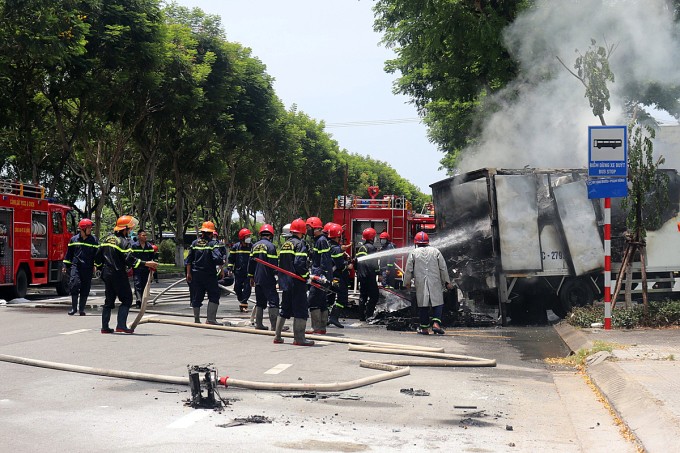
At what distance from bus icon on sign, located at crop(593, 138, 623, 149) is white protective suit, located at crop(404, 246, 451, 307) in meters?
3.03

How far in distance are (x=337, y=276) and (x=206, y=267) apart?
241 centimetres

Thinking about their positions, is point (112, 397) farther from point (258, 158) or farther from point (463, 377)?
point (258, 158)

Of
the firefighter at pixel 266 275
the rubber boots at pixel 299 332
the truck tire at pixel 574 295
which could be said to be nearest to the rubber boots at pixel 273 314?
the firefighter at pixel 266 275

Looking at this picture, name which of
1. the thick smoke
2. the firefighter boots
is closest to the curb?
the firefighter boots

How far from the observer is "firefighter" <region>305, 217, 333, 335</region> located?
1345 centimetres

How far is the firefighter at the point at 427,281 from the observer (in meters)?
14.5

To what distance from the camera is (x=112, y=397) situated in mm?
7691

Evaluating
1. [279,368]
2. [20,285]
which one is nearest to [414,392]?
[279,368]

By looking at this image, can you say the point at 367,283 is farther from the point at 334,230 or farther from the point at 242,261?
the point at 242,261

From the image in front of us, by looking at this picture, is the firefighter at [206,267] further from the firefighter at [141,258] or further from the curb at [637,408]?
the curb at [637,408]

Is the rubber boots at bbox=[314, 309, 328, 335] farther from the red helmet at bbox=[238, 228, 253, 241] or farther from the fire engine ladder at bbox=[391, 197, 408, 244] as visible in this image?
the fire engine ladder at bbox=[391, 197, 408, 244]

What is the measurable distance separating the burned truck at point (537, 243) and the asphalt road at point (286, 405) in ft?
11.5

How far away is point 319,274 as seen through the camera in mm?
14477

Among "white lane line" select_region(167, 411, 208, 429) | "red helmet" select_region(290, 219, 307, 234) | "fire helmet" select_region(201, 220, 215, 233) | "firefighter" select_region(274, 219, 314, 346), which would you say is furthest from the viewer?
"fire helmet" select_region(201, 220, 215, 233)
